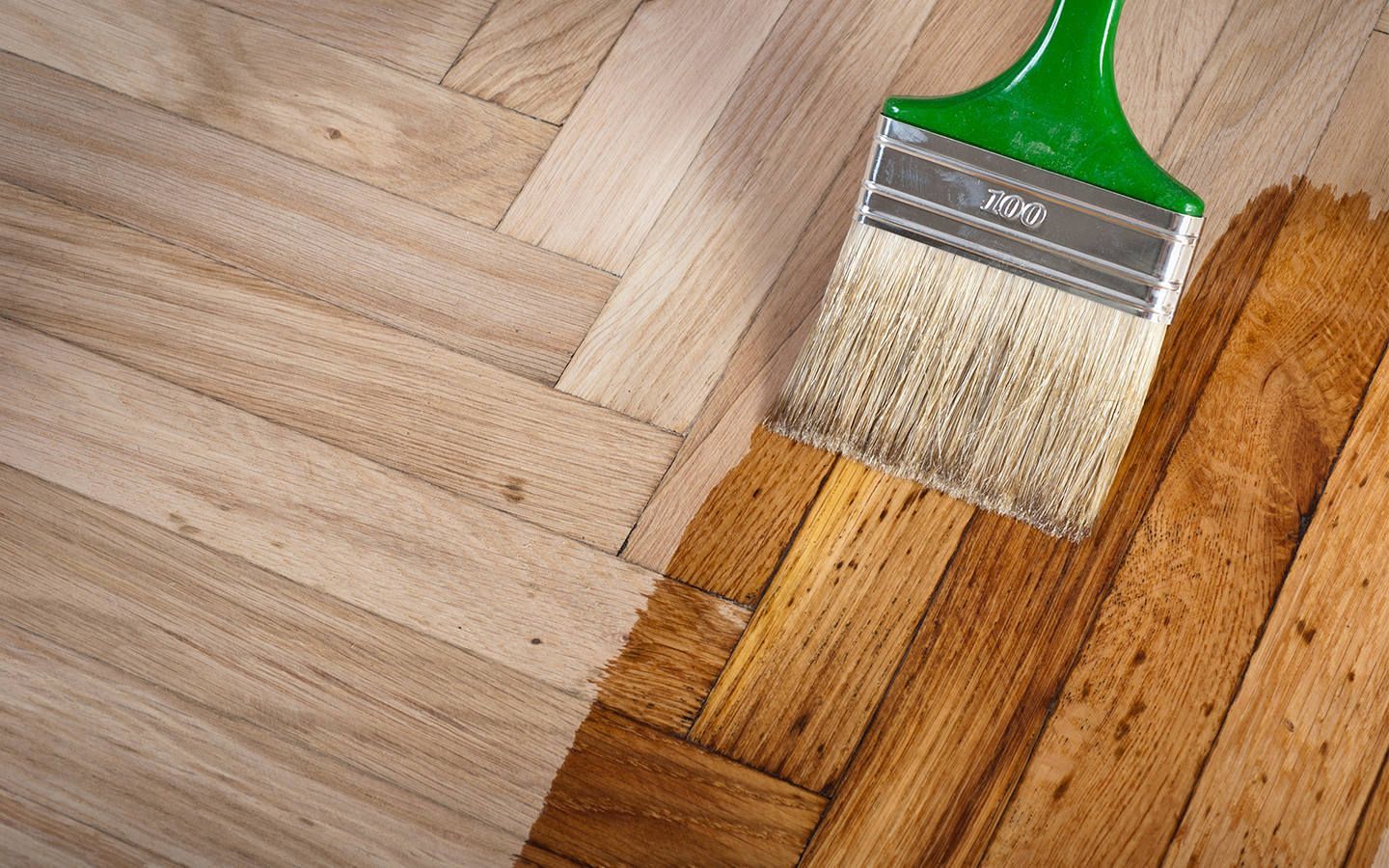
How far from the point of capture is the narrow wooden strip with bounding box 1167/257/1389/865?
77 cm

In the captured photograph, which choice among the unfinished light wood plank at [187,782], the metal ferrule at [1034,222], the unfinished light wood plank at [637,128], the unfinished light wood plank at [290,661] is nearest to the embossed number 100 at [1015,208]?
the metal ferrule at [1034,222]

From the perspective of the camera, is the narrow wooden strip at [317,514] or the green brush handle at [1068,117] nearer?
the green brush handle at [1068,117]

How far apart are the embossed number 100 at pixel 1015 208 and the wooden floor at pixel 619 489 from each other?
159mm

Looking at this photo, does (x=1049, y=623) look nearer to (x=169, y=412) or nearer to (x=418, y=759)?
(x=418, y=759)

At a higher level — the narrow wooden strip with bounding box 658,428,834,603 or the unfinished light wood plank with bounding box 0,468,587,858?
the narrow wooden strip with bounding box 658,428,834,603

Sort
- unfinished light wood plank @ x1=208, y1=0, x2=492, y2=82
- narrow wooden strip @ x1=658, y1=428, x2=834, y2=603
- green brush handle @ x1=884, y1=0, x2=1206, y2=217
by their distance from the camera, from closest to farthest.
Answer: green brush handle @ x1=884, y1=0, x2=1206, y2=217 < narrow wooden strip @ x1=658, y1=428, x2=834, y2=603 < unfinished light wood plank @ x1=208, y1=0, x2=492, y2=82

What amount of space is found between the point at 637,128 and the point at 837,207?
19 centimetres

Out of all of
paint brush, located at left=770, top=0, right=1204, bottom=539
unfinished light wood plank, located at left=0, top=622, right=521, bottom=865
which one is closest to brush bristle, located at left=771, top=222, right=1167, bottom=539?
paint brush, located at left=770, top=0, right=1204, bottom=539

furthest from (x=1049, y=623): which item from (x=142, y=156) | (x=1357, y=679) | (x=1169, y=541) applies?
(x=142, y=156)

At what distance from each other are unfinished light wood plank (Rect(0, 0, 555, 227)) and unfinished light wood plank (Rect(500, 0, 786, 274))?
32 mm

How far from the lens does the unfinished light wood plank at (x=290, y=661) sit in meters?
0.81

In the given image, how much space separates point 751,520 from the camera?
828 millimetres

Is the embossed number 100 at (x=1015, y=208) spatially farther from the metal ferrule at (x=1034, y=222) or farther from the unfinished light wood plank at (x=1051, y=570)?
the unfinished light wood plank at (x=1051, y=570)

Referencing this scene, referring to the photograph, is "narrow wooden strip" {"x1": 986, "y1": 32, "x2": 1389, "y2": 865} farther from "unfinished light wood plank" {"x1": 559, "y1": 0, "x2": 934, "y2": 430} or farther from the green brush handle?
"unfinished light wood plank" {"x1": 559, "y1": 0, "x2": 934, "y2": 430}
